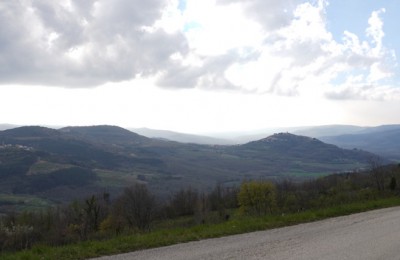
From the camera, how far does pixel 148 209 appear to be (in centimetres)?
5084

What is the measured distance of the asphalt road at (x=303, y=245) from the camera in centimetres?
1096

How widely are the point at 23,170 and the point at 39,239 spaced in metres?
199

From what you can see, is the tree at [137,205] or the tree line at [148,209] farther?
the tree at [137,205]

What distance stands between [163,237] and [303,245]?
4.33 meters

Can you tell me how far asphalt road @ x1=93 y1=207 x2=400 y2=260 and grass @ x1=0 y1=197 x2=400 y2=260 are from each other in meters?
0.52

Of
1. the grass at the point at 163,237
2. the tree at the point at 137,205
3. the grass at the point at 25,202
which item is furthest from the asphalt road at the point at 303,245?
the grass at the point at 25,202

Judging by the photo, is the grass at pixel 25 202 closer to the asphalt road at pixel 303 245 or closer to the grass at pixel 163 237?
the grass at pixel 163 237

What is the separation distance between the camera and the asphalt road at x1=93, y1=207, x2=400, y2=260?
10961 mm

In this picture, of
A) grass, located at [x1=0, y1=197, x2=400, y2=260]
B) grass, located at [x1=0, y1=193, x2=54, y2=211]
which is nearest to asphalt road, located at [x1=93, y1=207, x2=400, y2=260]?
grass, located at [x1=0, y1=197, x2=400, y2=260]

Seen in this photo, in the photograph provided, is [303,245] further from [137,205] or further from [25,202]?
[25,202]

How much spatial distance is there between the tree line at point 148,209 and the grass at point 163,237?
63.0 inches

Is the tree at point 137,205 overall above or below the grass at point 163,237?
below

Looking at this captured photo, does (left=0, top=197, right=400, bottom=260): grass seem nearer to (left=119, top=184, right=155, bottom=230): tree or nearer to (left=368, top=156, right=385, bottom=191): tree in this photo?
(left=119, top=184, right=155, bottom=230): tree

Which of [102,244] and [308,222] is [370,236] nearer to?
[308,222]
